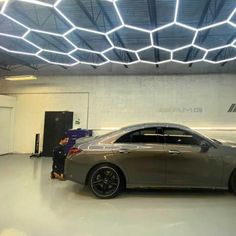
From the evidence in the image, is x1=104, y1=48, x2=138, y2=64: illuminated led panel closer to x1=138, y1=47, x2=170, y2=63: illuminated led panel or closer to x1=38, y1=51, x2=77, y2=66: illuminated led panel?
x1=138, y1=47, x2=170, y2=63: illuminated led panel

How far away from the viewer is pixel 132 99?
35.3 ft

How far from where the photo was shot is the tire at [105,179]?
4949 mm

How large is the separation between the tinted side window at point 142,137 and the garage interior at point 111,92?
968 mm

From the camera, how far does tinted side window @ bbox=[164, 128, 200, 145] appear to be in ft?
16.9

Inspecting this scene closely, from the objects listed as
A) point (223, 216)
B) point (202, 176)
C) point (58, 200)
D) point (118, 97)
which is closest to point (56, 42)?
point (118, 97)

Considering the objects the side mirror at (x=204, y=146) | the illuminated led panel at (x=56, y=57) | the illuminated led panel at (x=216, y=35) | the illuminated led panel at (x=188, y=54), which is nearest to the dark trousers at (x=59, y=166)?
the side mirror at (x=204, y=146)

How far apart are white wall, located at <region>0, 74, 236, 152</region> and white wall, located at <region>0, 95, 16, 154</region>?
0.86 feet

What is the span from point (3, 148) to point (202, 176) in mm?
8522

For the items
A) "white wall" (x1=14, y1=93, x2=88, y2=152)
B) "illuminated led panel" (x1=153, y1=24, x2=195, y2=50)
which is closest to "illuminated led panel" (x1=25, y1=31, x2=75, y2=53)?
"white wall" (x1=14, y1=93, x2=88, y2=152)

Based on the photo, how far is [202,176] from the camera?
495cm

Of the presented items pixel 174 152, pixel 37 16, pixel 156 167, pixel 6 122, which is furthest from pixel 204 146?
pixel 6 122

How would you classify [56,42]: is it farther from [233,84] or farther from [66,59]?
[233,84]

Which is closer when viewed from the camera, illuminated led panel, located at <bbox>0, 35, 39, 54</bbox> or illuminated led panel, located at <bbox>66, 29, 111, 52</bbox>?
illuminated led panel, located at <bbox>66, 29, 111, 52</bbox>

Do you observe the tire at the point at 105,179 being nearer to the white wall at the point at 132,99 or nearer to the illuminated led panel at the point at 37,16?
the illuminated led panel at the point at 37,16
